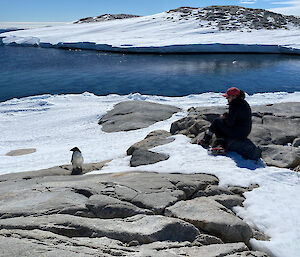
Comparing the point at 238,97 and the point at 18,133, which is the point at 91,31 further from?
the point at 238,97

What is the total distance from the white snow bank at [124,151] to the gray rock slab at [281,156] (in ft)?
1.62

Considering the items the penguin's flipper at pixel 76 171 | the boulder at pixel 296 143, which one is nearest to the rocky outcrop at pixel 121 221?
the penguin's flipper at pixel 76 171

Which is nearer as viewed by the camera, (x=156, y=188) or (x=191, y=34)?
(x=156, y=188)

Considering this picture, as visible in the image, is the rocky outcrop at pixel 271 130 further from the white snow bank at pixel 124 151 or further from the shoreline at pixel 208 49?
the shoreline at pixel 208 49

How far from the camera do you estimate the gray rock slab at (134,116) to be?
13078 millimetres

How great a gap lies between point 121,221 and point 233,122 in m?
4.15

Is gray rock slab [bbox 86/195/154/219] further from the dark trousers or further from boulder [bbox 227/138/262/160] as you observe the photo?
the dark trousers

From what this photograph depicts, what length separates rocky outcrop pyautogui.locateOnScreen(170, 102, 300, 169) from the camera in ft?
25.2

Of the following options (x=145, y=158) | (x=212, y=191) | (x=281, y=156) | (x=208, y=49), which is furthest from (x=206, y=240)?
(x=208, y=49)

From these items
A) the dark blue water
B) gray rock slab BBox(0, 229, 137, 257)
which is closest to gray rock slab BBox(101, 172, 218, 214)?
gray rock slab BBox(0, 229, 137, 257)

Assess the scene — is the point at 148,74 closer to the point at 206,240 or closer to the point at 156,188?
the point at 156,188

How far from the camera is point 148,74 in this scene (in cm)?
2744

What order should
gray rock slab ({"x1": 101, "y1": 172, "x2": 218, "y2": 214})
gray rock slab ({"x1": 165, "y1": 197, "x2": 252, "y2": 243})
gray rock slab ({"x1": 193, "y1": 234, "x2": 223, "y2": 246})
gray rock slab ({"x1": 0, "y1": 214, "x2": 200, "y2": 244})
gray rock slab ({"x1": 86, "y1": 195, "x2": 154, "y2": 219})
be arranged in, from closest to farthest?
gray rock slab ({"x1": 0, "y1": 214, "x2": 200, "y2": 244}) → gray rock slab ({"x1": 193, "y1": 234, "x2": 223, "y2": 246}) → gray rock slab ({"x1": 165, "y1": 197, "x2": 252, "y2": 243}) → gray rock slab ({"x1": 86, "y1": 195, "x2": 154, "y2": 219}) → gray rock slab ({"x1": 101, "y1": 172, "x2": 218, "y2": 214})

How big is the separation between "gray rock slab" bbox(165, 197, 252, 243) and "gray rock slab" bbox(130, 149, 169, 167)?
2.76 meters
